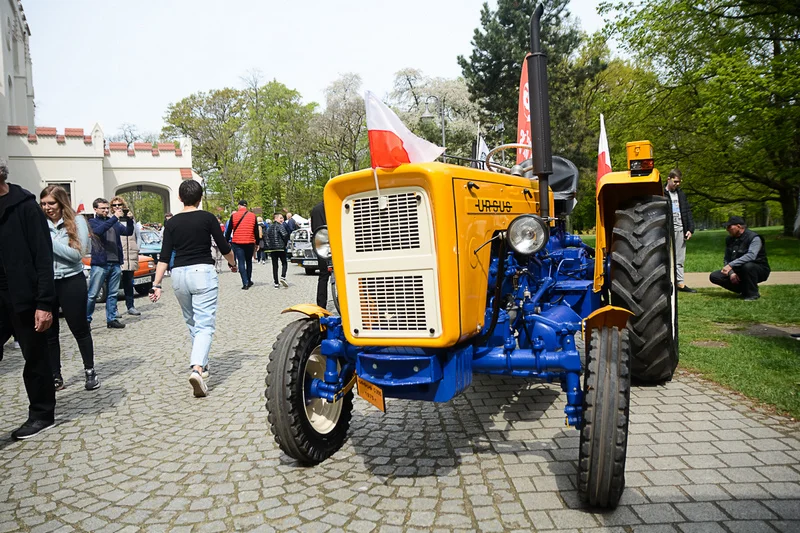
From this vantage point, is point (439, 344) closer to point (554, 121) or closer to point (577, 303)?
point (577, 303)

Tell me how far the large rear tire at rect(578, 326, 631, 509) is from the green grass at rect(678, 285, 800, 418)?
2.01 meters

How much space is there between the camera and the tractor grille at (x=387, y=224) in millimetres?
2797

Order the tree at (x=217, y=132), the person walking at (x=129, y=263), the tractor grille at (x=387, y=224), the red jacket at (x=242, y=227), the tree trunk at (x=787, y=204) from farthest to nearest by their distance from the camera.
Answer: the tree at (x=217, y=132)
the tree trunk at (x=787, y=204)
the red jacket at (x=242, y=227)
the person walking at (x=129, y=263)
the tractor grille at (x=387, y=224)

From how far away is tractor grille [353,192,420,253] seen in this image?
9.18 feet

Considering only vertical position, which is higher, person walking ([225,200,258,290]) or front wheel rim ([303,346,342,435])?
person walking ([225,200,258,290])

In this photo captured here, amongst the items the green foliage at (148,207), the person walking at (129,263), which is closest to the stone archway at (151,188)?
the person walking at (129,263)

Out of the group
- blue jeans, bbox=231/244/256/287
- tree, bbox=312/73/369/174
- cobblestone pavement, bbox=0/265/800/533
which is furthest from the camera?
tree, bbox=312/73/369/174

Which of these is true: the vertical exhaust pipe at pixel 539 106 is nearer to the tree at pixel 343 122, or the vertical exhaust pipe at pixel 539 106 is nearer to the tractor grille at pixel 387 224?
the tractor grille at pixel 387 224

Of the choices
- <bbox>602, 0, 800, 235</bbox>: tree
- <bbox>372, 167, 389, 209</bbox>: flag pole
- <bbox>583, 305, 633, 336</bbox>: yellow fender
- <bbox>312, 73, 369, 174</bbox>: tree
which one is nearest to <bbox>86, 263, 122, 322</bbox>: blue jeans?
<bbox>372, 167, 389, 209</bbox>: flag pole

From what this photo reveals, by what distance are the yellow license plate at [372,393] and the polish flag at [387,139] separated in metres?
1.14

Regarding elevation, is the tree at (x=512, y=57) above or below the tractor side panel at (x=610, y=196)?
above

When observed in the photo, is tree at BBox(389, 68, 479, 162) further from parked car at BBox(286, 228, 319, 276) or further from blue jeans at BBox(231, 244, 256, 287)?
blue jeans at BBox(231, 244, 256, 287)

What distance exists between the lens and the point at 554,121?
28.9 m

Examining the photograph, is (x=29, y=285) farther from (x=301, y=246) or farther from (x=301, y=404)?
(x=301, y=246)
